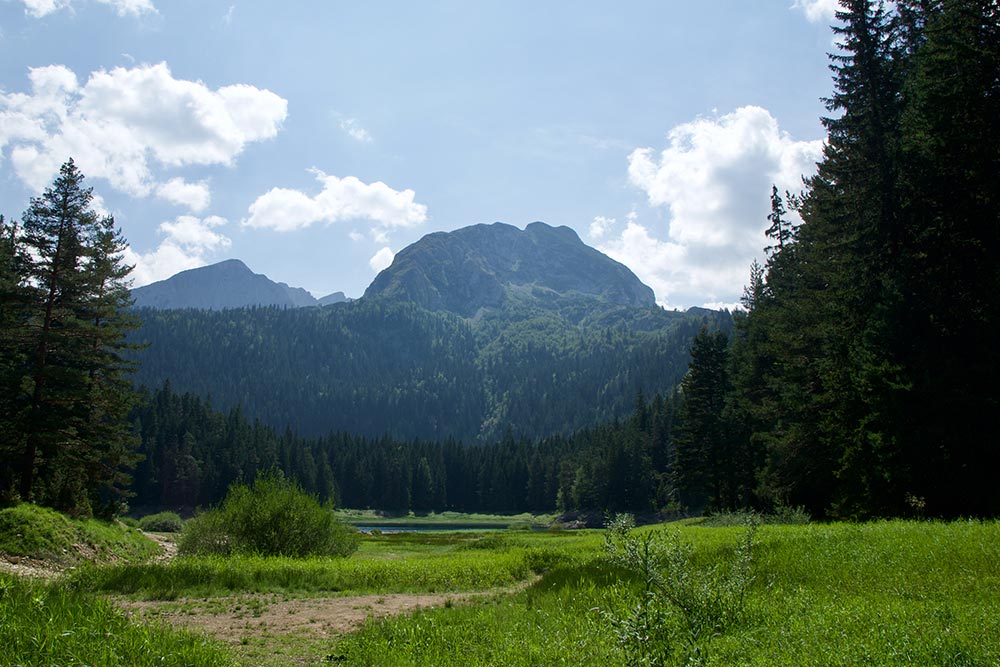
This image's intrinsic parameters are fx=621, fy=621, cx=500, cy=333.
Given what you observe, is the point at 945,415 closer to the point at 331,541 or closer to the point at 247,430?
the point at 331,541

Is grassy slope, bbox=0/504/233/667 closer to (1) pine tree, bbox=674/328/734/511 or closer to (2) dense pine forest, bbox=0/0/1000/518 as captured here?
(2) dense pine forest, bbox=0/0/1000/518

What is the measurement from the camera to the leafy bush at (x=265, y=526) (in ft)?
95.2

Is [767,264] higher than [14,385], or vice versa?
[767,264]

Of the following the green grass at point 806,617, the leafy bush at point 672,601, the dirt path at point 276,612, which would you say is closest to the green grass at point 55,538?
the dirt path at point 276,612

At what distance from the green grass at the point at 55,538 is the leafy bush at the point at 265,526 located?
9.62ft

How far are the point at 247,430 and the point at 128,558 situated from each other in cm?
9826

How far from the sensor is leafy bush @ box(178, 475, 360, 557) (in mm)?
29016

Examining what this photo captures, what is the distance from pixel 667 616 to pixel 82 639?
346 inches

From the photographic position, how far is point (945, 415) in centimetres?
2303

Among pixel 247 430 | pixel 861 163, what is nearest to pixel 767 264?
pixel 861 163

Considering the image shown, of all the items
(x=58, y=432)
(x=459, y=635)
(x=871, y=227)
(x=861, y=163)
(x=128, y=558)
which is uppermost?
(x=861, y=163)

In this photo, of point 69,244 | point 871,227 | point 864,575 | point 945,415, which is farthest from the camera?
point 69,244

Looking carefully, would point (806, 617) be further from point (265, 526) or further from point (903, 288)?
point (265, 526)

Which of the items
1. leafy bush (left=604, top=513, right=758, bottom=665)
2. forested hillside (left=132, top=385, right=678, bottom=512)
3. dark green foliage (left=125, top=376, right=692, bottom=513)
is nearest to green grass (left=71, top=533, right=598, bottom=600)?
leafy bush (left=604, top=513, right=758, bottom=665)
